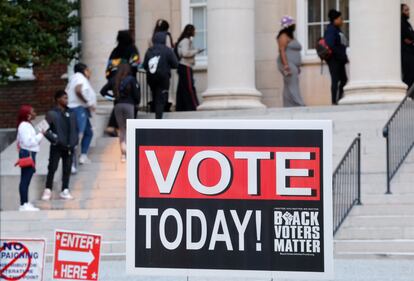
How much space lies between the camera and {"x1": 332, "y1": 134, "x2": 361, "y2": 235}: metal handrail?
1842 cm

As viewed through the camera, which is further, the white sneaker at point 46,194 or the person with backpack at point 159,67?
the person with backpack at point 159,67

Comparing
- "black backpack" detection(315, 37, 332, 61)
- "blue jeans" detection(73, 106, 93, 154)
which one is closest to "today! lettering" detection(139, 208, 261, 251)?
"blue jeans" detection(73, 106, 93, 154)

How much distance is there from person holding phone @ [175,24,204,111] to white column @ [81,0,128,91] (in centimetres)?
136

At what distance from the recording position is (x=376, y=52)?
22.5 m

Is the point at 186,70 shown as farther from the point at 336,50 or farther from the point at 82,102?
the point at 82,102

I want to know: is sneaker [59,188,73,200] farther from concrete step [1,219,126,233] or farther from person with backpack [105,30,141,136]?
person with backpack [105,30,141,136]

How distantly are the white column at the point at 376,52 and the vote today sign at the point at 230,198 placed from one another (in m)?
14.9

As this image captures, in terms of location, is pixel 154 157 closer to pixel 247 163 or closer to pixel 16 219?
pixel 247 163

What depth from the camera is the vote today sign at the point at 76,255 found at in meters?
10.4

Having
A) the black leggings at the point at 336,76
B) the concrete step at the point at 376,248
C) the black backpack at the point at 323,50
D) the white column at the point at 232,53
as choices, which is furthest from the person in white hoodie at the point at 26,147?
the black leggings at the point at 336,76

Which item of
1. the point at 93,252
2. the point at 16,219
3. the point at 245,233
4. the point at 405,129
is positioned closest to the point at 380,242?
A: the point at 405,129

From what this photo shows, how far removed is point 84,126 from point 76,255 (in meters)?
11.8

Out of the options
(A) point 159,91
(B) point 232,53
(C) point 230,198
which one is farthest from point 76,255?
(B) point 232,53

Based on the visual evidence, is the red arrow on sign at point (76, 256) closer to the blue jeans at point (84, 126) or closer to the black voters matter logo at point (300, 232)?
the black voters matter logo at point (300, 232)
